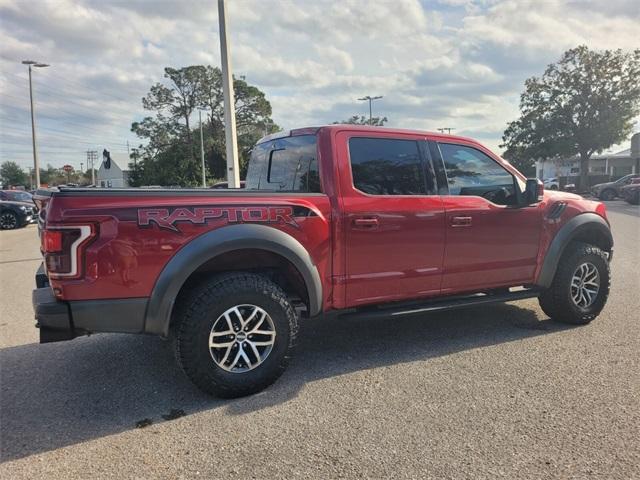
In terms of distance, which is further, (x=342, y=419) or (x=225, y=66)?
(x=225, y=66)

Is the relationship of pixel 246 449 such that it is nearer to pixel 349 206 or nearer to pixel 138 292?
pixel 138 292

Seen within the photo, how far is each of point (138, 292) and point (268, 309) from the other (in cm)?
88

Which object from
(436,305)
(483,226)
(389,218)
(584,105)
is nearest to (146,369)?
(389,218)

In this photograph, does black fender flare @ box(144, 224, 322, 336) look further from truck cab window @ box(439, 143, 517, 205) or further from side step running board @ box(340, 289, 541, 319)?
truck cab window @ box(439, 143, 517, 205)

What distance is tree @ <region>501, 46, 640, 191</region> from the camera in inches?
1512

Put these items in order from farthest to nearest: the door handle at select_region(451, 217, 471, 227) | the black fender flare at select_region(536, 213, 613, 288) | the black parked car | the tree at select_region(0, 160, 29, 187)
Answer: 1. the tree at select_region(0, 160, 29, 187)
2. the black parked car
3. the black fender flare at select_region(536, 213, 613, 288)
4. the door handle at select_region(451, 217, 471, 227)

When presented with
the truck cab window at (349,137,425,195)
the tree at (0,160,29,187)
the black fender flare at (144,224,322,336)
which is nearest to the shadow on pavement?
the black fender flare at (144,224,322,336)

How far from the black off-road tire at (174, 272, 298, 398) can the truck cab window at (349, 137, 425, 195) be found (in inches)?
44.8

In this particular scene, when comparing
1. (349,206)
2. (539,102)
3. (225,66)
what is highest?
(539,102)

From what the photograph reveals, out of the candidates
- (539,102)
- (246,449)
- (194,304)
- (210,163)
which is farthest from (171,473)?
(210,163)

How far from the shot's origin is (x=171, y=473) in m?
2.57

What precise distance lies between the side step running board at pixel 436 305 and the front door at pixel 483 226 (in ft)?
0.32

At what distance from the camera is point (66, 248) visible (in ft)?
9.59

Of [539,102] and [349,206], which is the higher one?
[539,102]
